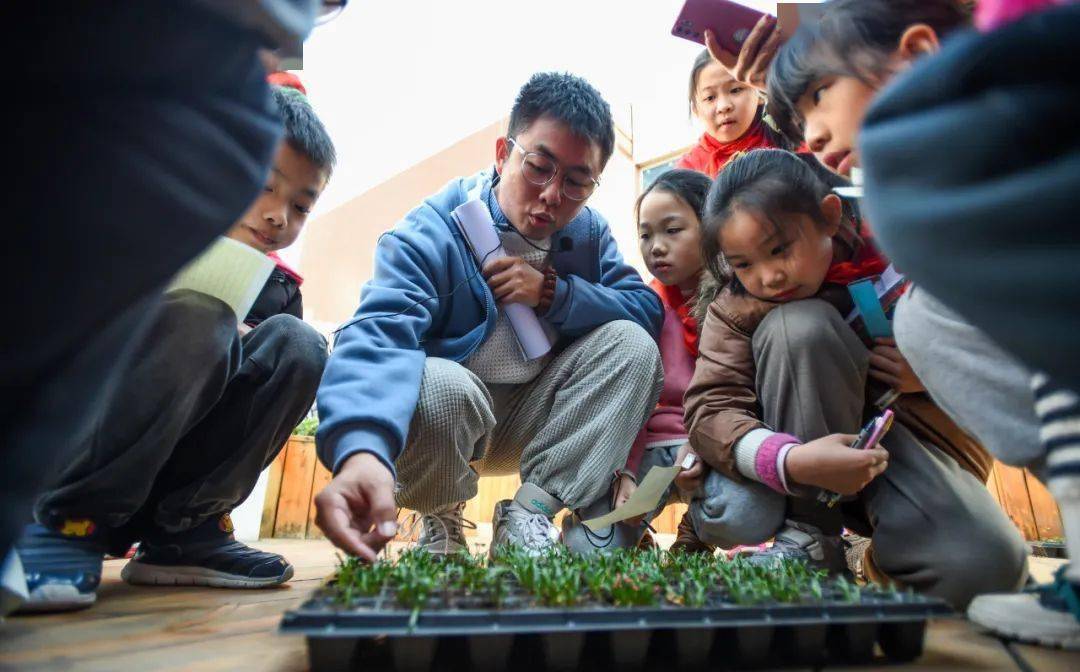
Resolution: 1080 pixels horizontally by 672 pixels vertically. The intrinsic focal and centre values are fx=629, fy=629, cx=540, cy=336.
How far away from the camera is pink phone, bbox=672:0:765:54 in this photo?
1.36m

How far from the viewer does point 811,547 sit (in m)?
1.08

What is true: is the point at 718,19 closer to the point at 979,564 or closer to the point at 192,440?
the point at 979,564

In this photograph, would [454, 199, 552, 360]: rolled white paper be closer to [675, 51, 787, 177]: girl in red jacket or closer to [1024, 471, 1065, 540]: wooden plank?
[675, 51, 787, 177]: girl in red jacket

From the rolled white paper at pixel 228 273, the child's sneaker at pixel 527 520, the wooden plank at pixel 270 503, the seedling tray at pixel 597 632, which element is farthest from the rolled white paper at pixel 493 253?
the wooden plank at pixel 270 503

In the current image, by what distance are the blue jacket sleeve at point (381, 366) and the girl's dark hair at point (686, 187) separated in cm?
74

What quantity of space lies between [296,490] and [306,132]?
1903 mm

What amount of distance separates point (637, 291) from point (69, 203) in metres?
1.28

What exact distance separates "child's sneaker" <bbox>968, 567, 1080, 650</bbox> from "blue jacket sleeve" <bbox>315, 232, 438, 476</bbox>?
28.5 inches

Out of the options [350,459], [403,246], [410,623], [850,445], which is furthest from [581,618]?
[403,246]

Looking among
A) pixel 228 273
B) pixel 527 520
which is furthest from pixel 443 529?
pixel 228 273

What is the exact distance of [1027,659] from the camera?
605 millimetres

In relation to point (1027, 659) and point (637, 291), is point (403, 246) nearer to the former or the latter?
point (637, 291)

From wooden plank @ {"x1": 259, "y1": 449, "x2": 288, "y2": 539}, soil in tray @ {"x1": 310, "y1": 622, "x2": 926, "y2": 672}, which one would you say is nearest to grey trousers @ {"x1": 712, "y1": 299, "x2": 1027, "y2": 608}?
soil in tray @ {"x1": 310, "y1": 622, "x2": 926, "y2": 672}

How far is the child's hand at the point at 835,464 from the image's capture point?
3.02 ft
